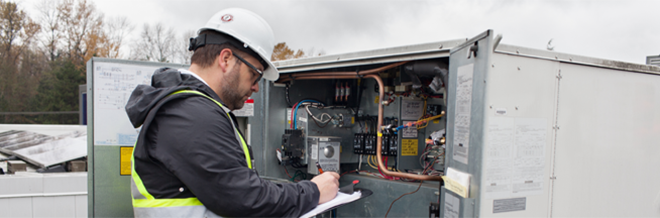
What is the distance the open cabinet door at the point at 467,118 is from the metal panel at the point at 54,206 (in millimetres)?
3459

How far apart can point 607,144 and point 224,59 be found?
1.76 meters

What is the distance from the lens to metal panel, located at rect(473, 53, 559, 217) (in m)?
1.32

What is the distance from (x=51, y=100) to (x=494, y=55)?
14479 millimetres

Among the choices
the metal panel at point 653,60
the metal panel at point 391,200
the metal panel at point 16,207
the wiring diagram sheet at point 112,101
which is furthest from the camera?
the metal panel at point 16,207

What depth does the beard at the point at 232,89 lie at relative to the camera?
1.10 meters

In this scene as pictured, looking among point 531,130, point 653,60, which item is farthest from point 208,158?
point 653,60

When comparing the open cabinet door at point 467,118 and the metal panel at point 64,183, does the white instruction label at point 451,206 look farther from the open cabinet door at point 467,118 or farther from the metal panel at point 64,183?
the metal panel at point 64,183

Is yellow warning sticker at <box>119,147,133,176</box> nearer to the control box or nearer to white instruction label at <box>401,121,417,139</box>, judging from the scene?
the control box

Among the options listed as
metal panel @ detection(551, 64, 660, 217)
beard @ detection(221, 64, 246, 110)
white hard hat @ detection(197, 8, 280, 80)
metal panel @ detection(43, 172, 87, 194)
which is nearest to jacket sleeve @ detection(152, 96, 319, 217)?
beard @ detection(221, 64, 246, 110)

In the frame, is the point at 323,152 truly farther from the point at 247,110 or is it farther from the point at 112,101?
the point at 112,101

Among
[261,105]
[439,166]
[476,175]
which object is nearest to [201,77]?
[476,175]

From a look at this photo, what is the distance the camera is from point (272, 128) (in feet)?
8.82

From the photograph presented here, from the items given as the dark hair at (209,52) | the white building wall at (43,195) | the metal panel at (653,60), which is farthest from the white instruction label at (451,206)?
the white building wall at (43,195)

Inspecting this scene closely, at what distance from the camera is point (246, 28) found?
3.99 feet
